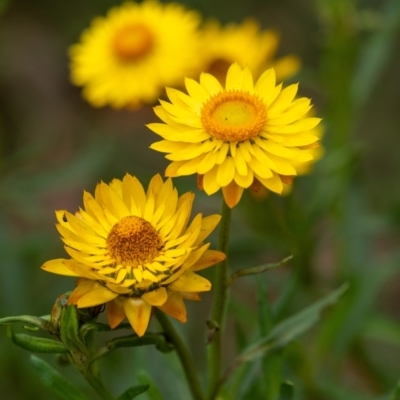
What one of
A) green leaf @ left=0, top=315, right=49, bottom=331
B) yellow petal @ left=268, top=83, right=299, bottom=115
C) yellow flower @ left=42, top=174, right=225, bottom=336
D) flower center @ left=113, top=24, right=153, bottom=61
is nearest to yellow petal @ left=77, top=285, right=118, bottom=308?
yellow flower @ left=42, top=174, right=225, bottom=336

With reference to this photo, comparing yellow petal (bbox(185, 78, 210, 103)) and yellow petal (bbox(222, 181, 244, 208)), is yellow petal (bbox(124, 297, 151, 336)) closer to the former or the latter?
yellow petal (bbox(222, 181, 244, 208))

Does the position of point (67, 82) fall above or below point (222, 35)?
above

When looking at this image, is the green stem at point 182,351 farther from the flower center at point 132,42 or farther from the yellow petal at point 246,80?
the flower center at point 132,42

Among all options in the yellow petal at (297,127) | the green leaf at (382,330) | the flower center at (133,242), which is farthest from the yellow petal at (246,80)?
the green leaf at (382,330)

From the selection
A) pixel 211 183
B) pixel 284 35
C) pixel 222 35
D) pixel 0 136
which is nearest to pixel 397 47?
pixel 284 35

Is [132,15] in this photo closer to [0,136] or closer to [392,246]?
[0,136]

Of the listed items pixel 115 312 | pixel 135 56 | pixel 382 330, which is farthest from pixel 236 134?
pixel 135 56
